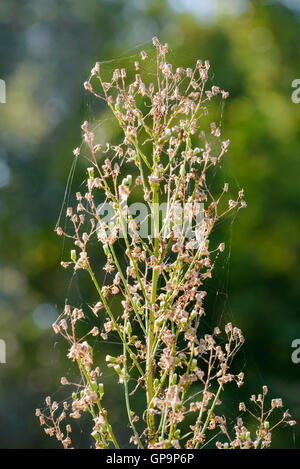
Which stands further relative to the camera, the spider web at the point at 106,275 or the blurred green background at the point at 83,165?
the blurred green background at the point at 83,165

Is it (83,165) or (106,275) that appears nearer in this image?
(106,275)

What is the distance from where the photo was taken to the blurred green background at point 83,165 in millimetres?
4664

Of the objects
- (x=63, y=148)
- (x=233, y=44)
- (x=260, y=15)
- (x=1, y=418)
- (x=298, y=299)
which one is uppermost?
(x=260, y=15)

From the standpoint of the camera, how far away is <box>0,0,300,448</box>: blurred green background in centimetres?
466

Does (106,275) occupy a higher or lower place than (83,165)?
lower

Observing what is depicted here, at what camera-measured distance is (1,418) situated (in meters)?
4.79

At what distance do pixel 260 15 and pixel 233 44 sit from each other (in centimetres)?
80

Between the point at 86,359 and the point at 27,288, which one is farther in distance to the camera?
the point at 27,288

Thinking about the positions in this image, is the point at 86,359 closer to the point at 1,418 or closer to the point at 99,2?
the point at 1,418

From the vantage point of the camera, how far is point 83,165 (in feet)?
14.3

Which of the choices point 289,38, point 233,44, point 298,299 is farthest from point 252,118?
point 298,299

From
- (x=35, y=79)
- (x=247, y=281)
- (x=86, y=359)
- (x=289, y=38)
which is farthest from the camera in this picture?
(x=289, y=38)

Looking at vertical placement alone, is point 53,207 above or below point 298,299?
above

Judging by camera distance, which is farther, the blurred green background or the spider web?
the blurred green background
